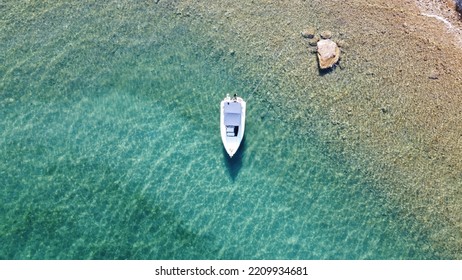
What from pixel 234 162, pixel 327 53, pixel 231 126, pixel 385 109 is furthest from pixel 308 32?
pixel 234 162

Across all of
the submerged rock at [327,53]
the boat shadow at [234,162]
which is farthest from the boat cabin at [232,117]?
the submerged rock at [327,53]

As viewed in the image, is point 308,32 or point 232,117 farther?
point 308,32

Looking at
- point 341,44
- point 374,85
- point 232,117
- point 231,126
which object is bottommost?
point 231,126

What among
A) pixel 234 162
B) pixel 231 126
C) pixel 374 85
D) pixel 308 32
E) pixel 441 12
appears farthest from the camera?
pixel 441 12

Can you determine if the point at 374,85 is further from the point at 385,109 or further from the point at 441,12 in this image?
the point at 441,12

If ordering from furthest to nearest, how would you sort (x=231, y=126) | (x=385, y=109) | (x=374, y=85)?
(x=374, y=85) → (x=385, y=109) → (x=231, y=126)
